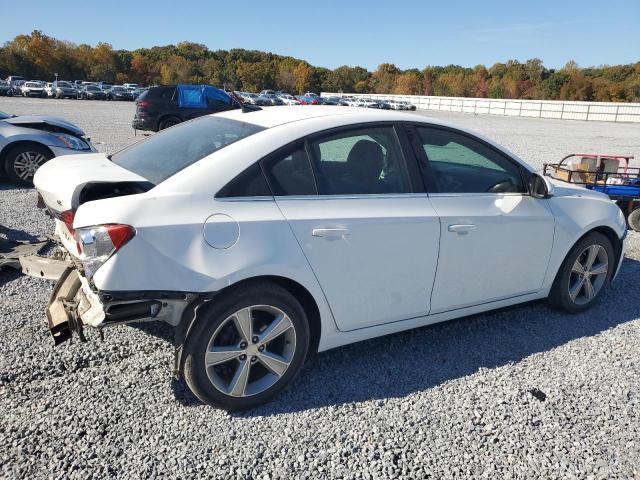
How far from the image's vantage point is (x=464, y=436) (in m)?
2.78

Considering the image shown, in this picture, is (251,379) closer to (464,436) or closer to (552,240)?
(464,436)

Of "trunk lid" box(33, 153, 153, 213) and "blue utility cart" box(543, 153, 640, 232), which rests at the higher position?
"trunk lid" box(33, 153, 153, 213)

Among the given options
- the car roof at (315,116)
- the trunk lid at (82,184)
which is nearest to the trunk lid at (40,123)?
the trunk lid at (82,184)

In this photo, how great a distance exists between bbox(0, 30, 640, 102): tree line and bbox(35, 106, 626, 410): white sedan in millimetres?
79213

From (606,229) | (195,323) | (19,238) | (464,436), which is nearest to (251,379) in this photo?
(195,323)

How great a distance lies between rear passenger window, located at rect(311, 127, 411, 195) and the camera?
3.09m

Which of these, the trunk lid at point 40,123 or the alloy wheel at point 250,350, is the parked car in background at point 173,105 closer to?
the trunk lid at point 40,123

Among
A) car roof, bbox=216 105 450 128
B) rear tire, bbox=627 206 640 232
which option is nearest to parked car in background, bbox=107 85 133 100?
rear tire, bbox=627 206 640 232

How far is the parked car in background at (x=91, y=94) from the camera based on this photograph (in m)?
51.6

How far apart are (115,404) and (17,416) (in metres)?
0.49

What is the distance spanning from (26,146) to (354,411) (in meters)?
7.84

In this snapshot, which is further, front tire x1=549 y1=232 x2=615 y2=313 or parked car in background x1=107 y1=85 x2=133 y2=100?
parked car in background x1=107 y1=85 x2=133 y2=100

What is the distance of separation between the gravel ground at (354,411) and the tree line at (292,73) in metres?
79.4

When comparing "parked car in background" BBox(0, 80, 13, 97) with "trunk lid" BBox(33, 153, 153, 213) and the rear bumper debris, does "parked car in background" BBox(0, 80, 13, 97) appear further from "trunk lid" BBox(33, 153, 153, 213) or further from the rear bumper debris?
"trunk lid" BBox(33, 153, 153, 213)
